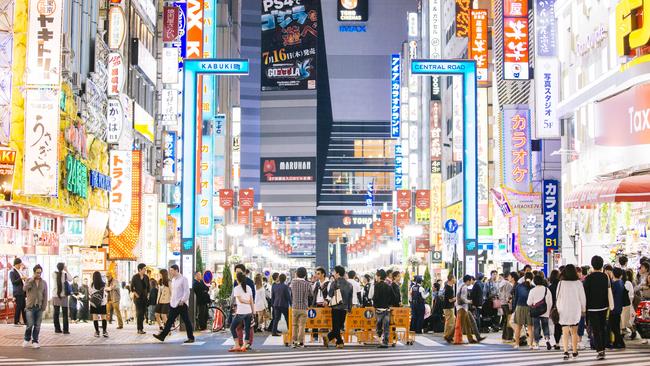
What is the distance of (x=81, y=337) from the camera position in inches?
→ 1024

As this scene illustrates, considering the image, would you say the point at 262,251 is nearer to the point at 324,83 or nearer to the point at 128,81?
the point at 324,83

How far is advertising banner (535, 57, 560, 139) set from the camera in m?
36.5

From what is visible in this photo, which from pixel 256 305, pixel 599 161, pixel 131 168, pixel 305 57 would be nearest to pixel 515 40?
pixel 599 161

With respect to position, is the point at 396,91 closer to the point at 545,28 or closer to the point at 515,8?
the point at 515,8

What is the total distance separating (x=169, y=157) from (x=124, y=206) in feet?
43.4

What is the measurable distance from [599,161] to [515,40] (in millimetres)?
10957

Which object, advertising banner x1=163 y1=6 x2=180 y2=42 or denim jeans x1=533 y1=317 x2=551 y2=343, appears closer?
denim jeans x1=533 y1=317 x2=551 y2=343

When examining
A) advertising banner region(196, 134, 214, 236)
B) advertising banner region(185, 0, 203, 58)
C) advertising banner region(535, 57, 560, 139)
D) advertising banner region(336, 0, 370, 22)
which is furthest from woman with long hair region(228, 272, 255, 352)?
advertising banner region(336, 0, 370, 22)

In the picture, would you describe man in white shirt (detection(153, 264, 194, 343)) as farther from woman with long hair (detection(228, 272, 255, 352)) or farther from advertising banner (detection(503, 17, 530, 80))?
advertising banner (detection(503, 17, 530, 80))

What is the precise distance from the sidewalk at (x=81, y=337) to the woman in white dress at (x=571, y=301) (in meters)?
10.2

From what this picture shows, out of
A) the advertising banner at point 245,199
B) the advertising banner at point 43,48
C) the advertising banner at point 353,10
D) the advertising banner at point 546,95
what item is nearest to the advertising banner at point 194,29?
the advertising banner at point 546,95

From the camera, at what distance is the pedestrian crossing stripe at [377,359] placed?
60.4 ft

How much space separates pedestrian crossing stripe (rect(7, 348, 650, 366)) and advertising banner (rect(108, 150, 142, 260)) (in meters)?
19.8

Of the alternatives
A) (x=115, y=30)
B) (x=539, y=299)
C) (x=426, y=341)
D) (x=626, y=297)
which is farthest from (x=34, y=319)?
(x=115, y=30)
